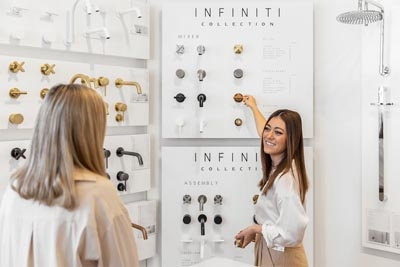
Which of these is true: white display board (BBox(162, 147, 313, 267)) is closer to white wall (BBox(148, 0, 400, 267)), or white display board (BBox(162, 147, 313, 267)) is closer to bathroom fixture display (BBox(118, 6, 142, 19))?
white wall (BBox(148, 0, 400, 267))

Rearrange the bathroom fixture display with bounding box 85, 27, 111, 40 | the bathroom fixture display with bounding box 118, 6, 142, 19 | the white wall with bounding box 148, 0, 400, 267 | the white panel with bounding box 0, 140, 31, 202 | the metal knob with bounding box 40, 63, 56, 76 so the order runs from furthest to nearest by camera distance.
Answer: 1. the white wall with bounding box 148, 0, 400, 267
2. the bathroom fixture display with bounding box 118, 6, 142, 19
3. the bathroom fixture display with bounding box 85, 27, 111, 40
4. the metal knob with bounding box 40, 63, 56, 76
5. the white panel with bounding box 0, 140, 31, 202

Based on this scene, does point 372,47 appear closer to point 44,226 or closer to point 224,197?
point 224,197

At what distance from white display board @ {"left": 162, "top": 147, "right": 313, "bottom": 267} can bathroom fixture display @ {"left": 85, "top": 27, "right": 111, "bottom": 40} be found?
725 mm

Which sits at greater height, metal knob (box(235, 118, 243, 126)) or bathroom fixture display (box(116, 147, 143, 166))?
metal knob (box(235, 118, 243, 126))

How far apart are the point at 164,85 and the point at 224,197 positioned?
2.31ft

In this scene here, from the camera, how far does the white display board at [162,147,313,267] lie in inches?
105

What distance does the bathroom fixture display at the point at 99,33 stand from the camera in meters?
2.27

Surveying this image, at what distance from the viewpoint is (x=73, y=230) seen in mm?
1255

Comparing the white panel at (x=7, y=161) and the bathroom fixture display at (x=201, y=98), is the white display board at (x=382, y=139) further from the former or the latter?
the white panel at (x=7, y=161)

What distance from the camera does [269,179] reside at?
2209 millimetres

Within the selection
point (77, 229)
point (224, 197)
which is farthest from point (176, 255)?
point (77, 229)

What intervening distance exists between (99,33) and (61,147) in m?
1.29

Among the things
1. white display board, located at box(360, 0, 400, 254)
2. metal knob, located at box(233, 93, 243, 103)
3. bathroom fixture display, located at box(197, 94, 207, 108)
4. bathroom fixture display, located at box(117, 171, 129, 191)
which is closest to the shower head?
white display board, located at box(360, 0, 400, 254)

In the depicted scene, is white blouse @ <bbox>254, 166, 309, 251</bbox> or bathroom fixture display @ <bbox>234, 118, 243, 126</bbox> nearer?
white blouse @ <bbox>254, 166, 309, 251</bbox>
